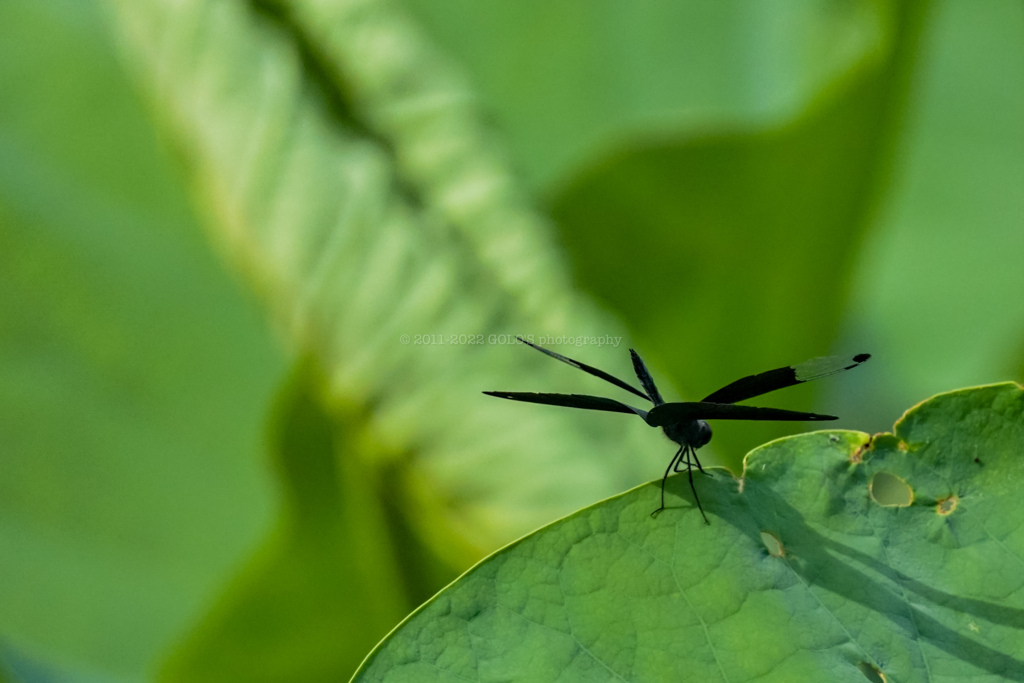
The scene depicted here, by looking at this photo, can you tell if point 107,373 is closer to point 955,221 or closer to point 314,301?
point 314,301

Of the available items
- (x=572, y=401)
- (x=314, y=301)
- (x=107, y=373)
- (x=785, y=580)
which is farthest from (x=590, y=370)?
(x=107, y=373)

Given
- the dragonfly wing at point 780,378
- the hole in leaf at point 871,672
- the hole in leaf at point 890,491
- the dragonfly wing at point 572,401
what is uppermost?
the dragonfly wing at point 572,401

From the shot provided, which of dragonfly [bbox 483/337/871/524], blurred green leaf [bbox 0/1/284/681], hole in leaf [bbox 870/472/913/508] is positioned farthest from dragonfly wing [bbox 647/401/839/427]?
hole in leaf [bbox 870/472/913/508]

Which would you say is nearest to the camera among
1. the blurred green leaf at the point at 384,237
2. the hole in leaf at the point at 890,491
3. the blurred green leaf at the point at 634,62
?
the blurred green leaf at the point at 384,237

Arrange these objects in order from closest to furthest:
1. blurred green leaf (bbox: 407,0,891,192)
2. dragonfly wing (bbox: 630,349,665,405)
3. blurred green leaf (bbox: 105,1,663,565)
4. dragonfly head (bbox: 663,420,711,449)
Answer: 1. dragonfly head (bbox: 663,420,711,449)
2. dragonfly wing (bbox: 630,349,665,405)
3. blurred green leaf (bbox: 105,1,663,565)
4. blurred green leaf (bbox: 407,0,891,192)

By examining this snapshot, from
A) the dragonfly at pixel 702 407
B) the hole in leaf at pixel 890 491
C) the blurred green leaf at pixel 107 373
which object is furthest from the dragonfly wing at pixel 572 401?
the hole in leaf at pixel 890 491

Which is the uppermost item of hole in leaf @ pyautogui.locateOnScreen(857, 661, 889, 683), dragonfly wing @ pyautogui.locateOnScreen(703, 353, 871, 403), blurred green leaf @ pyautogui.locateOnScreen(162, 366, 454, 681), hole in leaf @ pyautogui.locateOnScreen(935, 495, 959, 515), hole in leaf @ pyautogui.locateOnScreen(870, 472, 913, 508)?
dragonfly wing @ pyautogui.locateOnScreen(703, 353, 871, 403)

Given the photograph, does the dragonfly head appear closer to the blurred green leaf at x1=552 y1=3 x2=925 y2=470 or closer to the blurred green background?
the blurred green background

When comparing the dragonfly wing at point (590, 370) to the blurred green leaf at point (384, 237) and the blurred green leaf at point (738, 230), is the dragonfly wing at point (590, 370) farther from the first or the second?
the blurred green leaf at point (738, 230)
